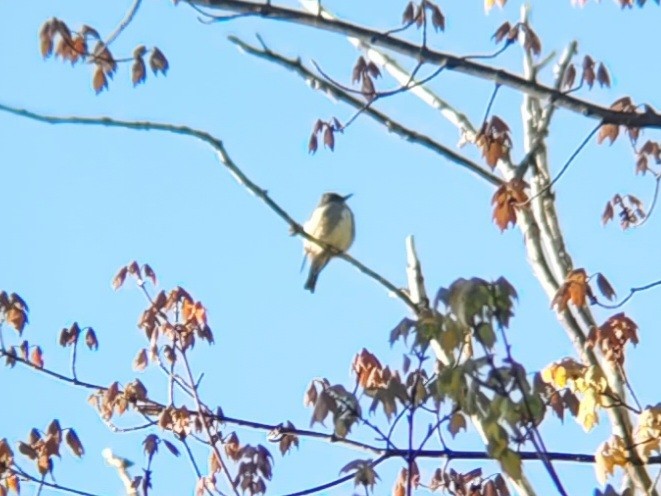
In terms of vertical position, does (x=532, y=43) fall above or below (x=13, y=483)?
above

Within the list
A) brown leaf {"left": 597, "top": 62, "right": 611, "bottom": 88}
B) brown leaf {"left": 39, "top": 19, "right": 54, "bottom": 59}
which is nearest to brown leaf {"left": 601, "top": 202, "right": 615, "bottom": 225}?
brown leaf {"left": 597, "top": 62, "right": 611, "bottom": 88}

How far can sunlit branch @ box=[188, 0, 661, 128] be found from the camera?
3.89m

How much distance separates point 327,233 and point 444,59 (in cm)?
599

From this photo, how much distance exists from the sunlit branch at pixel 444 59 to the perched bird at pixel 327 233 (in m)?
5.73

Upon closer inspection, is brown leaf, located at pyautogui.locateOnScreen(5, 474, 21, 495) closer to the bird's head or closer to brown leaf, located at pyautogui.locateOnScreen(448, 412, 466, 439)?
brown leaf, located at pyautogui.locateOnScreen(448, 412, 466, 439)

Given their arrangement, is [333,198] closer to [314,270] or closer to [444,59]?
[314,270]

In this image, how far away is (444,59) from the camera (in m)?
4.05

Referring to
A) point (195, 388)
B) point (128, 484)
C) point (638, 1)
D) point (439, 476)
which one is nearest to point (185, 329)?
point (195, 388)

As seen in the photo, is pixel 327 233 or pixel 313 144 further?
pixel 327 233

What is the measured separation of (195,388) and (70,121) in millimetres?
2137

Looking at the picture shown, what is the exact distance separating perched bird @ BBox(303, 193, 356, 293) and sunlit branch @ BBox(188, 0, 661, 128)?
18.8ft

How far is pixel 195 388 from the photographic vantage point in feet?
20.2

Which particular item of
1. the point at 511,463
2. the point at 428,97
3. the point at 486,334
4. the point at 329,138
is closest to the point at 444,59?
the point at 486,334

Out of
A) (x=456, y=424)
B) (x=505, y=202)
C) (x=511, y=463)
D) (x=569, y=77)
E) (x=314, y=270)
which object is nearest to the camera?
(x=511, y=463)
